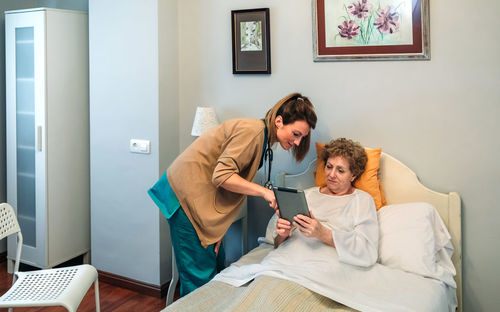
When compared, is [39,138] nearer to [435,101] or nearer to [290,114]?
[290,114]

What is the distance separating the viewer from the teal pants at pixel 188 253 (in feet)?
7.32

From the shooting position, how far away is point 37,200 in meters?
3.22

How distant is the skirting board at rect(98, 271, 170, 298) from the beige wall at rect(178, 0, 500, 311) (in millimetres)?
1326

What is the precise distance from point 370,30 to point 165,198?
1452mm

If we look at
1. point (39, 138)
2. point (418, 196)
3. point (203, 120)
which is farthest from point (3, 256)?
point (418, 196)

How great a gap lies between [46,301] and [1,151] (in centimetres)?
203

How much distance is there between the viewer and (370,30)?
8.38ft

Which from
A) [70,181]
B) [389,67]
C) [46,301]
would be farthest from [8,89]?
[389,67]

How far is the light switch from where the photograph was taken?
9.83 ft

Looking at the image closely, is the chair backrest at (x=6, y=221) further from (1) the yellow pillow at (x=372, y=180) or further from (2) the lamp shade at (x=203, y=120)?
(1) the yellow pillow at (x=372, y=180)

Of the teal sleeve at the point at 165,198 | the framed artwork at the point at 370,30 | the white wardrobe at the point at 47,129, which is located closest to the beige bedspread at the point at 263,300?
the teal sleeve at the point at 165,198

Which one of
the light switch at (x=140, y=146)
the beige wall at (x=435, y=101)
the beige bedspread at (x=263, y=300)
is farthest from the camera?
the light switch at (x=140, y=146)

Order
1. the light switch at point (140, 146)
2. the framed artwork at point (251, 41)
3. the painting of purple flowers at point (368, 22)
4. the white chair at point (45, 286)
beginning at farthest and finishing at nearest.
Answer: the light switch at point (140, 146) < the framed artwork at point (251, 41) < the painting of purple flowers at point (368, 22) < the white chair at point (45, 286)

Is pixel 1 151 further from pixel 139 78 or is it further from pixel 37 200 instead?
pixel 139 78
